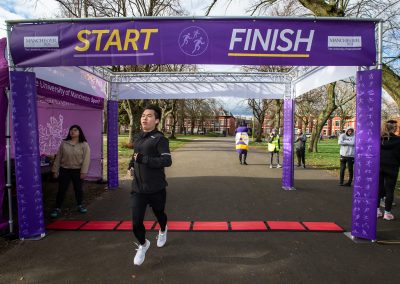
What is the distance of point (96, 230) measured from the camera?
5.74 meters

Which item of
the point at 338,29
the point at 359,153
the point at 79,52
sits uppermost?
the point at 338,29

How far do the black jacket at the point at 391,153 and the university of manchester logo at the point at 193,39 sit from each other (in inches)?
160

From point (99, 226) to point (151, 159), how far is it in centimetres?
263

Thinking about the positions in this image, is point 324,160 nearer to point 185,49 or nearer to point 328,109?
point 328,109

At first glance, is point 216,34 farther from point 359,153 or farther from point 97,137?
point 97,137

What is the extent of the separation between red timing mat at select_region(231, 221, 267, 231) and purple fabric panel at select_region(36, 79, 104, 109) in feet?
15.8

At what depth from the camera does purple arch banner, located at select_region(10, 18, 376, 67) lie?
521cm

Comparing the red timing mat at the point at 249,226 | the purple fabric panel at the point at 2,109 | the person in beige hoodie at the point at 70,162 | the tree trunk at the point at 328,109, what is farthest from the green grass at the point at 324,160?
the purple fabric panel at the point at 2,109

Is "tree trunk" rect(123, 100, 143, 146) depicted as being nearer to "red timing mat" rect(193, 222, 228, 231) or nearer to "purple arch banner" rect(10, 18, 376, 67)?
"purple arch banner" rect(10, 18, 376, 67)

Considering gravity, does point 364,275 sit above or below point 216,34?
below

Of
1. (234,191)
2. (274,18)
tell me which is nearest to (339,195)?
(234,191)

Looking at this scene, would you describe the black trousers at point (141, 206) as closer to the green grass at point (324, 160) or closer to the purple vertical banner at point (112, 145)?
the purple vertical banner at point (112, 145)

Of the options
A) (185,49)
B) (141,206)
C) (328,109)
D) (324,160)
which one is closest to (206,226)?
(141,206)

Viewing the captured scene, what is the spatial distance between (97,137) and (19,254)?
6028mm
